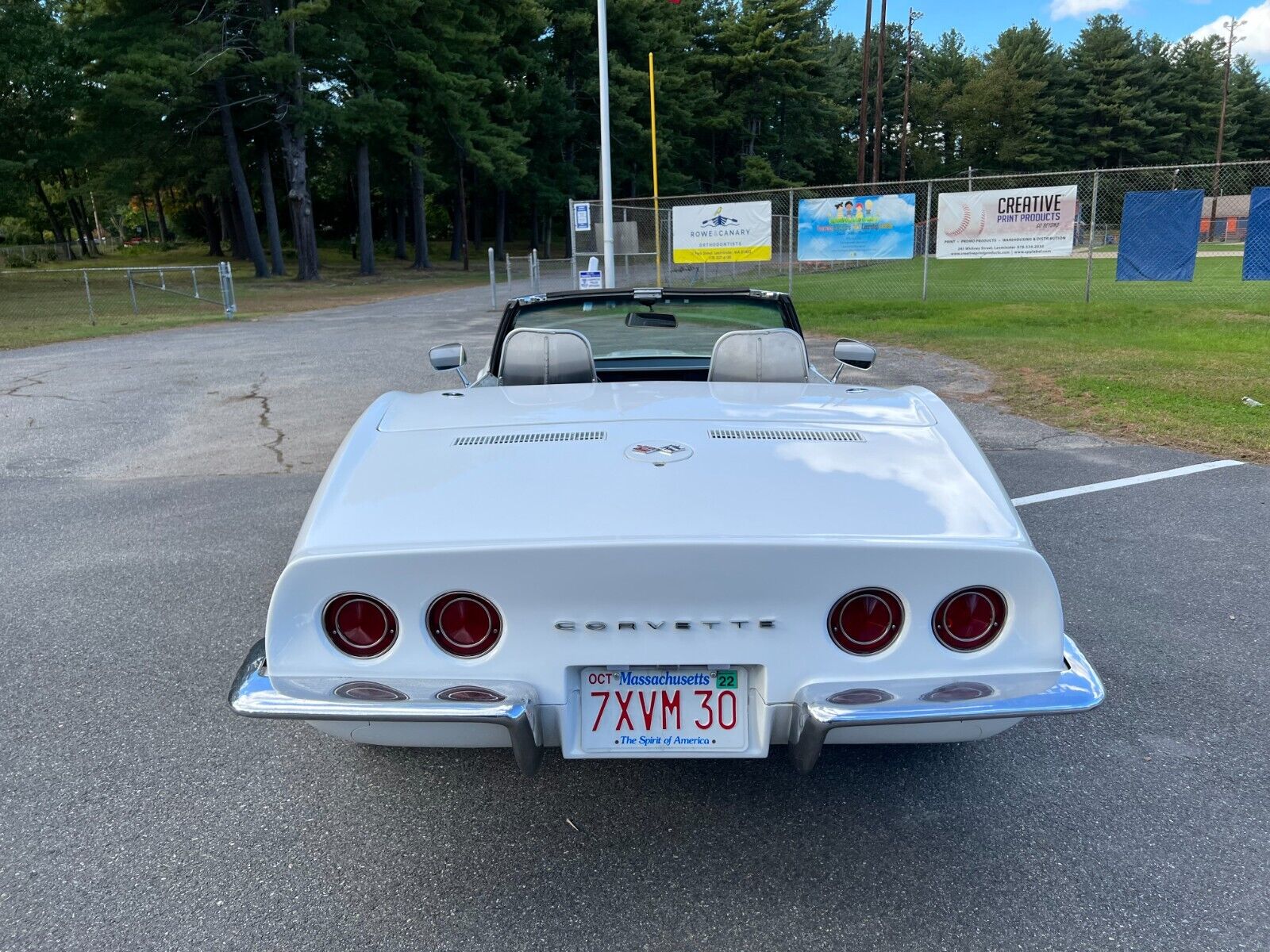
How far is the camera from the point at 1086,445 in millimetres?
7164

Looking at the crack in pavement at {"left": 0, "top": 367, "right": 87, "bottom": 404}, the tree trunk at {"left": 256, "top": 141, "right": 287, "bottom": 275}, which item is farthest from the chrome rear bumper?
the tree trunk at {"left": 256, "top": 141, "right": 287, "bottom": 275}

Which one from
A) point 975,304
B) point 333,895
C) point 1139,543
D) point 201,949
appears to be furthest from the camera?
point 975,304

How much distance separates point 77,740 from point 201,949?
4.19 feet

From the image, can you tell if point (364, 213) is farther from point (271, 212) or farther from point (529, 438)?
point (529, 438)

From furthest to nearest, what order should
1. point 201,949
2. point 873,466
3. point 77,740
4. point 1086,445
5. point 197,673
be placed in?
point 1086,445
point 197,673
point 77,740
point 873,466
point 201,949

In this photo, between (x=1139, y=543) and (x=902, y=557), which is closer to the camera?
(x=902, y=557)

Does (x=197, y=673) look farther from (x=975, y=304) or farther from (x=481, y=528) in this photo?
(x=975, y=304)

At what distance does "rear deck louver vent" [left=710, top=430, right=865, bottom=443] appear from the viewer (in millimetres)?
2717

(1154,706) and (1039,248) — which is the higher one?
(1039,248)

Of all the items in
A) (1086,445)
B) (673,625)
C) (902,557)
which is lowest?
(1086,445)

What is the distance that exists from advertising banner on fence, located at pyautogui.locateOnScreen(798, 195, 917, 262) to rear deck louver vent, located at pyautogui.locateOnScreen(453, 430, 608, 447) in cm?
1616

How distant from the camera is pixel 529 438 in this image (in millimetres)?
2781

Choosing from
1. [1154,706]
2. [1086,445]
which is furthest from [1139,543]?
[1086,445]

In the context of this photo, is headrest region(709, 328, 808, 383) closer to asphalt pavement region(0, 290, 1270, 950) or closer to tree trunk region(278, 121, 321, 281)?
asphalt pavement region(0, 290, 1270, 950)
